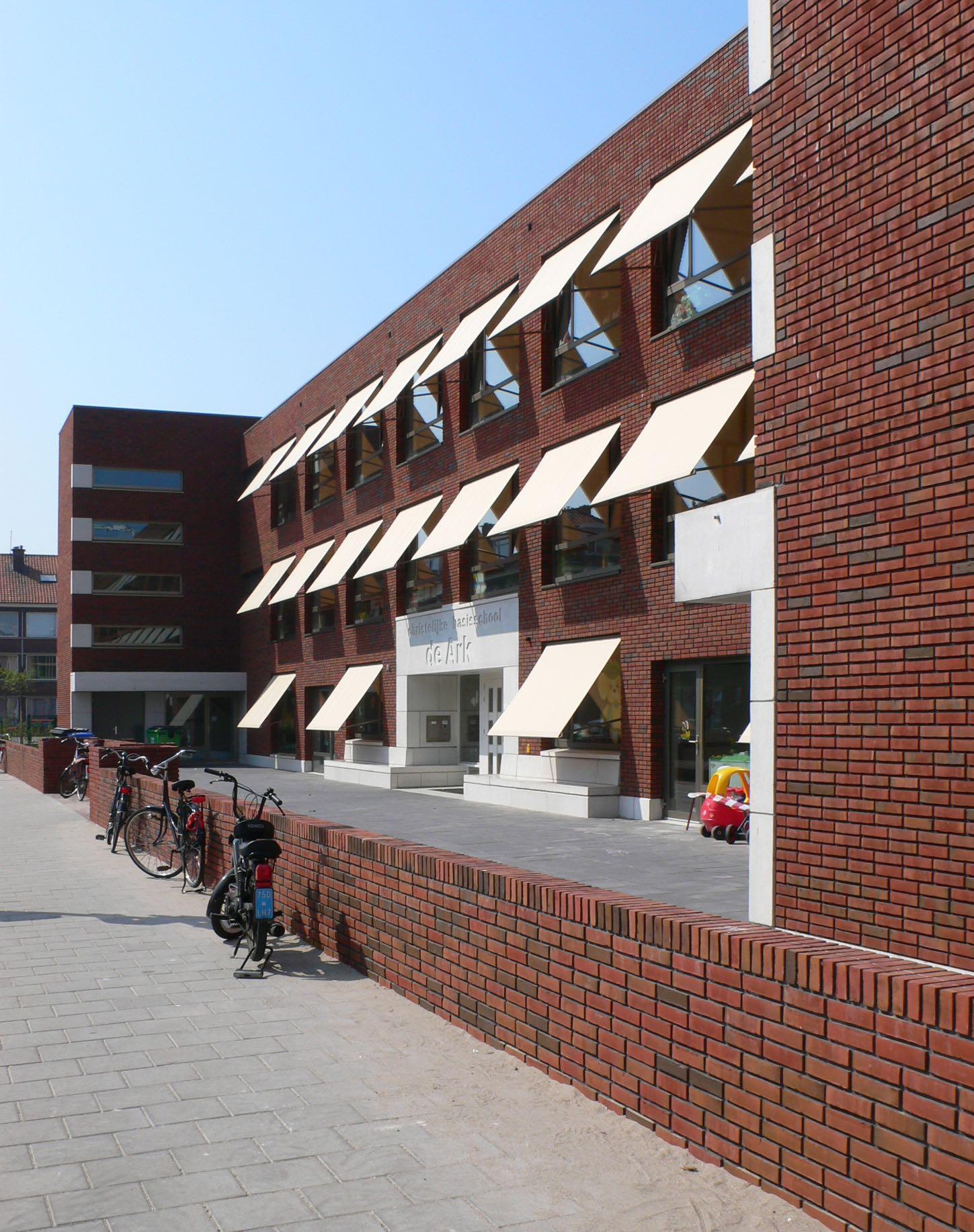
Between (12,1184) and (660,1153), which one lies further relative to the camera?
(660,1153)

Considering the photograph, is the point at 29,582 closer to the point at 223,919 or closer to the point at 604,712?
the point at 604,712

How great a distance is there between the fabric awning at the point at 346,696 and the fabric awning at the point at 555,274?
35.2ft

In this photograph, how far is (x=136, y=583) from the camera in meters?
43.8

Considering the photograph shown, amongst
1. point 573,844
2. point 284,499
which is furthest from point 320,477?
point 573,844

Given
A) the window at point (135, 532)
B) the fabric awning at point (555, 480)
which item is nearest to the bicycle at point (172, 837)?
the fabric awning at point (555, 480)

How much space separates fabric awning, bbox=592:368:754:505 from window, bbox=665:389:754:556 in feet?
0.66

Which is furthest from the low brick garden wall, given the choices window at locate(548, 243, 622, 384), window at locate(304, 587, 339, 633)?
window at locate(304, 587, 339, 633)

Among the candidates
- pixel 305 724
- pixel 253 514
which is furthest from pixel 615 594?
pixel 253 514

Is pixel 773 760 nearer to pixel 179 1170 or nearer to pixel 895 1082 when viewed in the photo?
pixel 895 1082

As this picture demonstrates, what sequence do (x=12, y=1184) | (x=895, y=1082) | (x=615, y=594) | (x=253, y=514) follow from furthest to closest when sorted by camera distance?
1. (x=253, y=514)
2. (x=615, y=594)
3. (x=12, y=1184)
4. (x=895, y=1082)

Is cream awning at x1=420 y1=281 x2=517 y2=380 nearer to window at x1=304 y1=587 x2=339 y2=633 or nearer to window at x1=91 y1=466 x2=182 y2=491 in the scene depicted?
window at x1=304 y1=587 x2=339 y2=633

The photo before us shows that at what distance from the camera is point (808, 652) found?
22.6 feet

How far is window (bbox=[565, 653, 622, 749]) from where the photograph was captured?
65.2ft

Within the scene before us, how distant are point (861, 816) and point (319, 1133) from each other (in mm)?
3128
